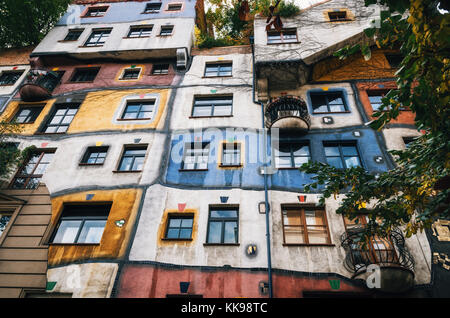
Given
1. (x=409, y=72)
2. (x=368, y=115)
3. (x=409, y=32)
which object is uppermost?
(x=368, y=115)

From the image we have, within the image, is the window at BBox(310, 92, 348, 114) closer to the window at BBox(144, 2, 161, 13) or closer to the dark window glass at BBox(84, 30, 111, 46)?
the dark window glass at BBox(84, 30, 111, 46)

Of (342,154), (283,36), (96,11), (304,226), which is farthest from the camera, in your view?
(96,11)

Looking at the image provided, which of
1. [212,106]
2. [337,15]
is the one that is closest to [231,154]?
[212,106]

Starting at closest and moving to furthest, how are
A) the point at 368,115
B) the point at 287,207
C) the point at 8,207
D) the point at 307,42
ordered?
the point at 287,207 < the point at 8,207 < the point at 368,115 < the point at 307,42

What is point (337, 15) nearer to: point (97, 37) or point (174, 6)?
point (174, 6)
